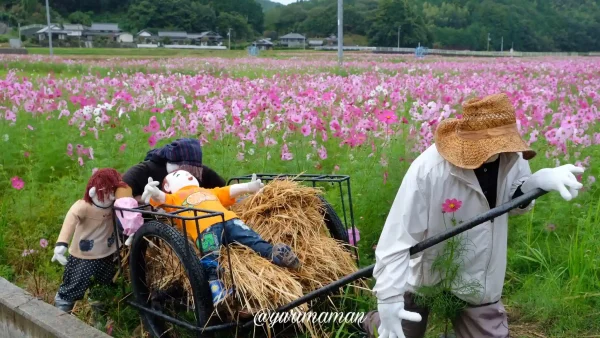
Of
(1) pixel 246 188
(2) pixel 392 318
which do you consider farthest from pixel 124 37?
(2) pixel 392 318

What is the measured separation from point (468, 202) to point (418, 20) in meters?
50.1

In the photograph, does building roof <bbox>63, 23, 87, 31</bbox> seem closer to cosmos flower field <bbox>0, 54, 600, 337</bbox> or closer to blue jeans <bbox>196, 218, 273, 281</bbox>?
cosmos flower field <bbox>0, 54, 600, 337</bbox>

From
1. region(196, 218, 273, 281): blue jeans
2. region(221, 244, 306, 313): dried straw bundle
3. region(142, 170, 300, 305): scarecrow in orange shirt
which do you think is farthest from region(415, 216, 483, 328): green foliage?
region(196, 218, 273, 281): blue jeans

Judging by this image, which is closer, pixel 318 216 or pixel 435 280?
pixel 435 280

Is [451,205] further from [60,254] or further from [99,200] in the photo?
[60,254]

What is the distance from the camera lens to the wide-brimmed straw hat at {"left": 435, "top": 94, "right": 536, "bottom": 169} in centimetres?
217

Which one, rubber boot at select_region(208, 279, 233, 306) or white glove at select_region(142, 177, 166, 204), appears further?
white glove at select_region(142, 177, 166, 204)

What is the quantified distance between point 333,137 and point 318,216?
233 cm

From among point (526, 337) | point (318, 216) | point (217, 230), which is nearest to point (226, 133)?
point (318, 216)

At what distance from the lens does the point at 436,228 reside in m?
2.33

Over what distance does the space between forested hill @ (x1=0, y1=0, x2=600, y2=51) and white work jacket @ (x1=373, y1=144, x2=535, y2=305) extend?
4827 centimetres

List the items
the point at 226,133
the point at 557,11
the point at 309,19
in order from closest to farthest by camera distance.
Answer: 1. the point at 226,133
2. the point at 557,11
3. the point at 309,19

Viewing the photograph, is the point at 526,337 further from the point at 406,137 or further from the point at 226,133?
the point at 226,133

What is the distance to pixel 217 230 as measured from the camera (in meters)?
2.88
